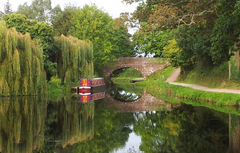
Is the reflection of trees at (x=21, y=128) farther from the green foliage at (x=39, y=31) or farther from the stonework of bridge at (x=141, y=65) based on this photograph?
the stonework of bridge at (x=141, y=65)

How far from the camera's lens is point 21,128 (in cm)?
1029

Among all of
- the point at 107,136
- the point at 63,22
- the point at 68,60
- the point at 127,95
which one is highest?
the point at 63,22

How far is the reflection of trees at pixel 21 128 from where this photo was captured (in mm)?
7891

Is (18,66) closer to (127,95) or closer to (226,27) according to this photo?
(127,95)

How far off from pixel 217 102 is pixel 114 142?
366 inches

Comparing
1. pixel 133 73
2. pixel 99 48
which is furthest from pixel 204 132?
pixel 133 73

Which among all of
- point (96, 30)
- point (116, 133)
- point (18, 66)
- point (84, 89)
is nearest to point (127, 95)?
point (84, 89)

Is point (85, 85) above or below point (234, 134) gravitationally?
below

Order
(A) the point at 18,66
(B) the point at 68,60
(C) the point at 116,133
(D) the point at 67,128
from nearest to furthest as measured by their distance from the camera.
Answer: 1. (C) the point at 116,133
2. (D) the point at 67,128
3. (A) the point at 18,66
4. (B) the point at 68,60

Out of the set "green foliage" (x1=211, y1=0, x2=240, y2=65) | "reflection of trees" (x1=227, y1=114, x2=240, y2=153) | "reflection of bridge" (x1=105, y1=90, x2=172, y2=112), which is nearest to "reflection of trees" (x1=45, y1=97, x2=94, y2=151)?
"reflection of trees" (x1=227, y1=114, x2=240, y2=153)

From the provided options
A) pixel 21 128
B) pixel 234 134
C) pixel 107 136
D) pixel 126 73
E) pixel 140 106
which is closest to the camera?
pixel 234 134

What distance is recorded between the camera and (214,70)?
2430cm

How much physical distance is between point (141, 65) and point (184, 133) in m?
41.1

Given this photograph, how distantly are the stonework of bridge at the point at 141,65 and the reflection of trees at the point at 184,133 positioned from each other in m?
36.4
